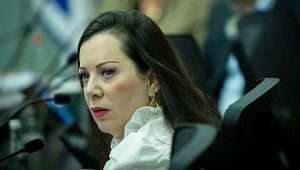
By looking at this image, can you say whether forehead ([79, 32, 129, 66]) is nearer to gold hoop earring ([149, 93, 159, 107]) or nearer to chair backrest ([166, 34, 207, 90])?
gold hoop earring ([149, 93, 159, 107])

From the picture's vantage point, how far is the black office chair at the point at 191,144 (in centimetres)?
111

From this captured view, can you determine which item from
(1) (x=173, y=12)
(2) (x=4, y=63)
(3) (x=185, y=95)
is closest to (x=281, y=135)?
(3) (x=185, y=95)

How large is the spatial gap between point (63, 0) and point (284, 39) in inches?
123

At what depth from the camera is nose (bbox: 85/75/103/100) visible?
5.16ft

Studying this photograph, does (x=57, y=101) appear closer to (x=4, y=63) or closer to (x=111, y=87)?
(x=111, y=87)

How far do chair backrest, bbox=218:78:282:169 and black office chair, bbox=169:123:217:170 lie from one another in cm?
17

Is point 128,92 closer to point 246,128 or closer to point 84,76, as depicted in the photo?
point 84,76

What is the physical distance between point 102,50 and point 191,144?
0.51m

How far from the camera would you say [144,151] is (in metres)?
1.39

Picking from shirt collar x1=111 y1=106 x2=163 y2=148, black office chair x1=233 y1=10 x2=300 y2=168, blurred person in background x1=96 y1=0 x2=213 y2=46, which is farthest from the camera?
blurred person in background x1=96 y1=0 x2=213 y2=46

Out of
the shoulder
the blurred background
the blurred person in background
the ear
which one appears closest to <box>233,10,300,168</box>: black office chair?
the blurred background

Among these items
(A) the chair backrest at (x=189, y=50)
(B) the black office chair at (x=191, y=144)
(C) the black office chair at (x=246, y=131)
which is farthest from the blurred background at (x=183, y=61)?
(B) the black office chair at (x=191, y=144)

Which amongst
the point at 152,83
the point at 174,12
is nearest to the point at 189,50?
the point at 152,83

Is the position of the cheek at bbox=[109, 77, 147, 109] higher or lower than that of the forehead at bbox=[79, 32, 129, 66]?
lower
